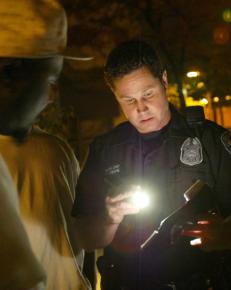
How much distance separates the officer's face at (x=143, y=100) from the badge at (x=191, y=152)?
0.73 ft

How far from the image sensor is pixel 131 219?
2.72 meters

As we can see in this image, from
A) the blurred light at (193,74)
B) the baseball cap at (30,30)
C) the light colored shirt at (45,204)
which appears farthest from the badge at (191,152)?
the blurred light at (193,74)

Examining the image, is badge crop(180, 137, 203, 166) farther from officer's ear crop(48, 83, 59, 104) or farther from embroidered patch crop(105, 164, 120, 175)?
officer's ear crop(48, 83, 59, 104)

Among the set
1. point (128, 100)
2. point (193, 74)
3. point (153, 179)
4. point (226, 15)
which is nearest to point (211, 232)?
point (153, 179)

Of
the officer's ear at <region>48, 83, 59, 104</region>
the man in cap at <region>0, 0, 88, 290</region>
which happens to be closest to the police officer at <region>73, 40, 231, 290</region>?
the man in cap at <region>0, 0, 88, 290</region>

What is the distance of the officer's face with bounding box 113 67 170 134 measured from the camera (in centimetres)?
284

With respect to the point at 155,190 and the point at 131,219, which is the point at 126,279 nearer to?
the point at 131,219

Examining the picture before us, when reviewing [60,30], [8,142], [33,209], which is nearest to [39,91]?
[60,30]

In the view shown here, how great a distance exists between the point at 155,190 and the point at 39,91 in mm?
1320

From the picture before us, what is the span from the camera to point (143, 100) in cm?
287

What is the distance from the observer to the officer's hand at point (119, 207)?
241 centimetres

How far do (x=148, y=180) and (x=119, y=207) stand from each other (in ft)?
1.32

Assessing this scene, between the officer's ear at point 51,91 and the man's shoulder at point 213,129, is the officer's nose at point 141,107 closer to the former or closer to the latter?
the man's shoulder at point 213,129

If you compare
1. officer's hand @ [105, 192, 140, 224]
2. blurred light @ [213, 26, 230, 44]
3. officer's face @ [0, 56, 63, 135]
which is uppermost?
blurred light @ [213, 26, 230, 44]
